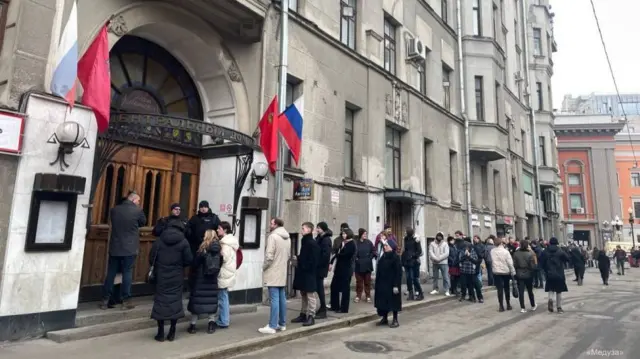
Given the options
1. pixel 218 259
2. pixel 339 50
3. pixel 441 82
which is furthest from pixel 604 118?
pixel 218 259

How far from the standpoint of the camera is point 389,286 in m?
8.99

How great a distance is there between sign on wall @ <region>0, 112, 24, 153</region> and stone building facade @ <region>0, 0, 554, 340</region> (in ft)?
0.35

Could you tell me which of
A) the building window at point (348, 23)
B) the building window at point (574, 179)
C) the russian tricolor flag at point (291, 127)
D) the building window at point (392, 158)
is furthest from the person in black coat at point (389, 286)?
the building window at point (574, 179)

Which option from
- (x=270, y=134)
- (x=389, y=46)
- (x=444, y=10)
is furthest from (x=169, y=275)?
(x=444, y=10)

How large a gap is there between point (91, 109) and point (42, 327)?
3.45 metres

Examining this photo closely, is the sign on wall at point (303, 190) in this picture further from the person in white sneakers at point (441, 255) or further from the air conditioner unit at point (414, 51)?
the air conditioner unit at point (414, 51)

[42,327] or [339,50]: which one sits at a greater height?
[339,50]

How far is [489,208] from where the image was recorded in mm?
24969

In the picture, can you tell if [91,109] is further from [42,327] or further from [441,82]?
[441,82]

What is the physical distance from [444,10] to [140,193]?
19.3m

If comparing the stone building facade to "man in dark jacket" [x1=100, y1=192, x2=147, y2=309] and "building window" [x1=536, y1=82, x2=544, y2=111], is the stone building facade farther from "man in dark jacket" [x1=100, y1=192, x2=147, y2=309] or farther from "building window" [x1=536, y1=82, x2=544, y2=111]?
"building window" [x1=536, y1=82, x2=544, y2=111]

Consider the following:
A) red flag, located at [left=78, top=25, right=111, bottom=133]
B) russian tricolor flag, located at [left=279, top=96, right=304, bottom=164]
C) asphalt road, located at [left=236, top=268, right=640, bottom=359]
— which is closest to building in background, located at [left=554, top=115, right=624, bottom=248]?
asphalt road, located at [left=236, top=268, right=640, bottom=359]

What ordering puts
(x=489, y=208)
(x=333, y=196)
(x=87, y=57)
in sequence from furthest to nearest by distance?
(x=489, y=208) < (x=333, y=196) < (x=87, y=57)

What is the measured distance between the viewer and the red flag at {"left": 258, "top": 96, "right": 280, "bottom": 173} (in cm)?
984
